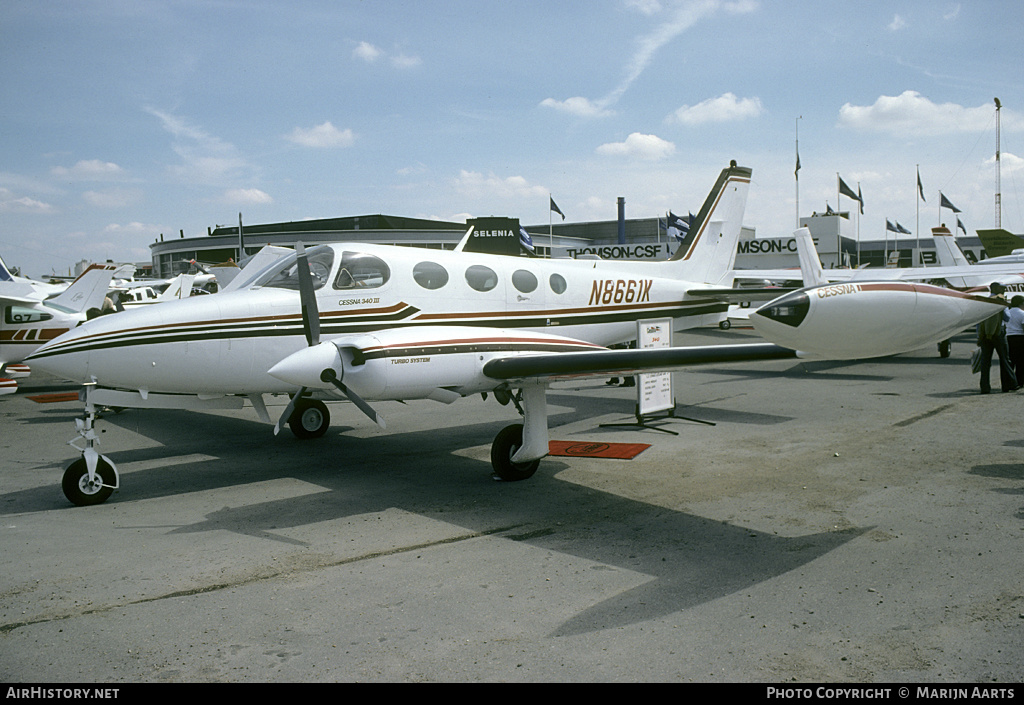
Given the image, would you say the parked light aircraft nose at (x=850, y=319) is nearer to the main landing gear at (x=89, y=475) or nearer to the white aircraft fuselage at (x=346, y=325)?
the white aircraft fuselage at (x=346, y=325)

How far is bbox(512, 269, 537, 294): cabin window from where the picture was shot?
389 inches

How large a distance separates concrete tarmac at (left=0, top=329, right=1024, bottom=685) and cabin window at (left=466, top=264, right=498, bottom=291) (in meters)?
2.42

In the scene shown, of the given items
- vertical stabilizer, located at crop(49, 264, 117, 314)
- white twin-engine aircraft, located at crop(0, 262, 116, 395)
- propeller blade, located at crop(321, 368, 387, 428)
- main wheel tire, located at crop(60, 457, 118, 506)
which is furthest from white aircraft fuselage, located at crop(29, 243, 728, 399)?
vertical stabilizer, located at crop(49, 264, 117, 314)

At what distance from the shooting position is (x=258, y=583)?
17.0ft

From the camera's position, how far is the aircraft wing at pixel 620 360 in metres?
5.93

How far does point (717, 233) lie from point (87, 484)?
1162cm

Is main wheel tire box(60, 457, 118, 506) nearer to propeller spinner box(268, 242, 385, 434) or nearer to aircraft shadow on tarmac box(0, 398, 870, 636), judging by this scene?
aircraft shadow on tarmac box(0, 398, 870, 636)

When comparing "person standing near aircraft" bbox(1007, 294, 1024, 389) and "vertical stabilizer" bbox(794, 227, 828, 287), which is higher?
"vertical stabilizer" bbox(794, 227, 828, 287)

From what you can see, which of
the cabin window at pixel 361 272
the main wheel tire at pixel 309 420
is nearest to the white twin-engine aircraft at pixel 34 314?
the main wheel tire at pixel 309 420

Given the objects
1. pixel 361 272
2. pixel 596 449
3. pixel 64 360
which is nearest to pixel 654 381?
pixel 596 449

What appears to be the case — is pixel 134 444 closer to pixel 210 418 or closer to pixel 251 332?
pixel 210 418

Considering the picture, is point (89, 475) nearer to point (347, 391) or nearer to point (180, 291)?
point (347, 391)

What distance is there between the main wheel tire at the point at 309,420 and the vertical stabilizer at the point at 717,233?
7.36m

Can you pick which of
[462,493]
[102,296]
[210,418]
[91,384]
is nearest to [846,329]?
[462,493]
